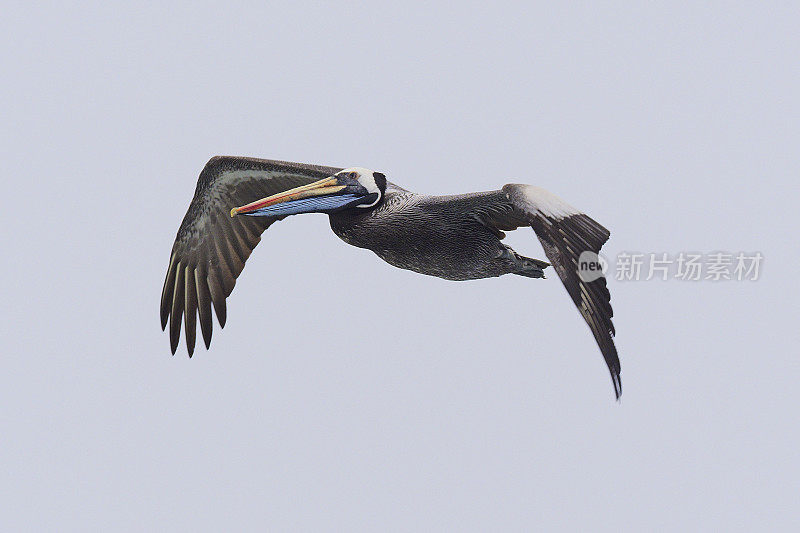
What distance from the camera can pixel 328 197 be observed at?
978 cm

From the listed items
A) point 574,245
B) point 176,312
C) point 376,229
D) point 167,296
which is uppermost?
point 376,229

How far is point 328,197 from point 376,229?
491 millimetres

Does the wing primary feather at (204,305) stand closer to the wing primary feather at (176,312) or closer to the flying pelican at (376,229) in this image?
the flying pelican at (376,229)

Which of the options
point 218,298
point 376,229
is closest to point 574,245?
point 376,229

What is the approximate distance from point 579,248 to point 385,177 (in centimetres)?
230

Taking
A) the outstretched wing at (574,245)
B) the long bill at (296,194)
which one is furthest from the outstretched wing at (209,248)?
the outstretched wing at (574,245)

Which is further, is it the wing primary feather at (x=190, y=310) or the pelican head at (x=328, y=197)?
the wing primary feather at (x=190, y=310)

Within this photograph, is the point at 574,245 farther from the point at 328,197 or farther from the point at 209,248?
the point at 209,248

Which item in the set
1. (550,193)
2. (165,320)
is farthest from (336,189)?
(165,320)

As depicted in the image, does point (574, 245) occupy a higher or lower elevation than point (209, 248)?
lower

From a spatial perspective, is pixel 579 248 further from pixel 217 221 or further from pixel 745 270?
pixel 217 221

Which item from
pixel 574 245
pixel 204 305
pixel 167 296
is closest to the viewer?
pixel 574 245

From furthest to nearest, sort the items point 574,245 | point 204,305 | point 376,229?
point 204,305 → point 376,229 → point 574,245

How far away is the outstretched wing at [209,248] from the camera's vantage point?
11195mm
